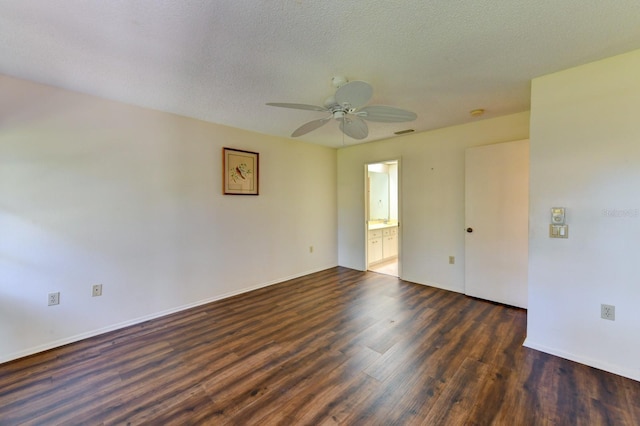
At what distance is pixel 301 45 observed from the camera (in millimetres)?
1770

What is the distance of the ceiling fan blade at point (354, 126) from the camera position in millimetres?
2295

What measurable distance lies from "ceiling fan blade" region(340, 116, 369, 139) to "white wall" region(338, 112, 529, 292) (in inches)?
70.0

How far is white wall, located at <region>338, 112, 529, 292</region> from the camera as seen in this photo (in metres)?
3.42

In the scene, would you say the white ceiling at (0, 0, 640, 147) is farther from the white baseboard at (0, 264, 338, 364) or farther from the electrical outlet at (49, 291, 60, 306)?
the white baseboard at (0, 264, 338, 364)

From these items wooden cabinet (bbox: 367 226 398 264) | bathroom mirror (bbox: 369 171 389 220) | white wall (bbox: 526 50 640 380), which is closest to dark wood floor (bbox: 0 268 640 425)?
white wall (bbox: 526 50 640 380)

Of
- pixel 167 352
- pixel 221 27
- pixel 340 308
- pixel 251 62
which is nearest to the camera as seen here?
pixel 221 27

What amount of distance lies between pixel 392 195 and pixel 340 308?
4.09 meters

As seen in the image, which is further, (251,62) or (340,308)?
(340,308)

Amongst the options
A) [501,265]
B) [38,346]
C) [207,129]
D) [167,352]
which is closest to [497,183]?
[501,265]

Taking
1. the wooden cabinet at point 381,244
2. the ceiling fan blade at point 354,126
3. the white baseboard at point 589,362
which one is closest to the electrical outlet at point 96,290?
the ceiling fan blade at point 354,126

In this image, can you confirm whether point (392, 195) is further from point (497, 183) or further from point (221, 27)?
A: point (221, 27)

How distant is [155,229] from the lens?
2.96 m

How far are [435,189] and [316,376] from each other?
9.91 ft

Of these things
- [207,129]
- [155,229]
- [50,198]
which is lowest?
[155,229]
